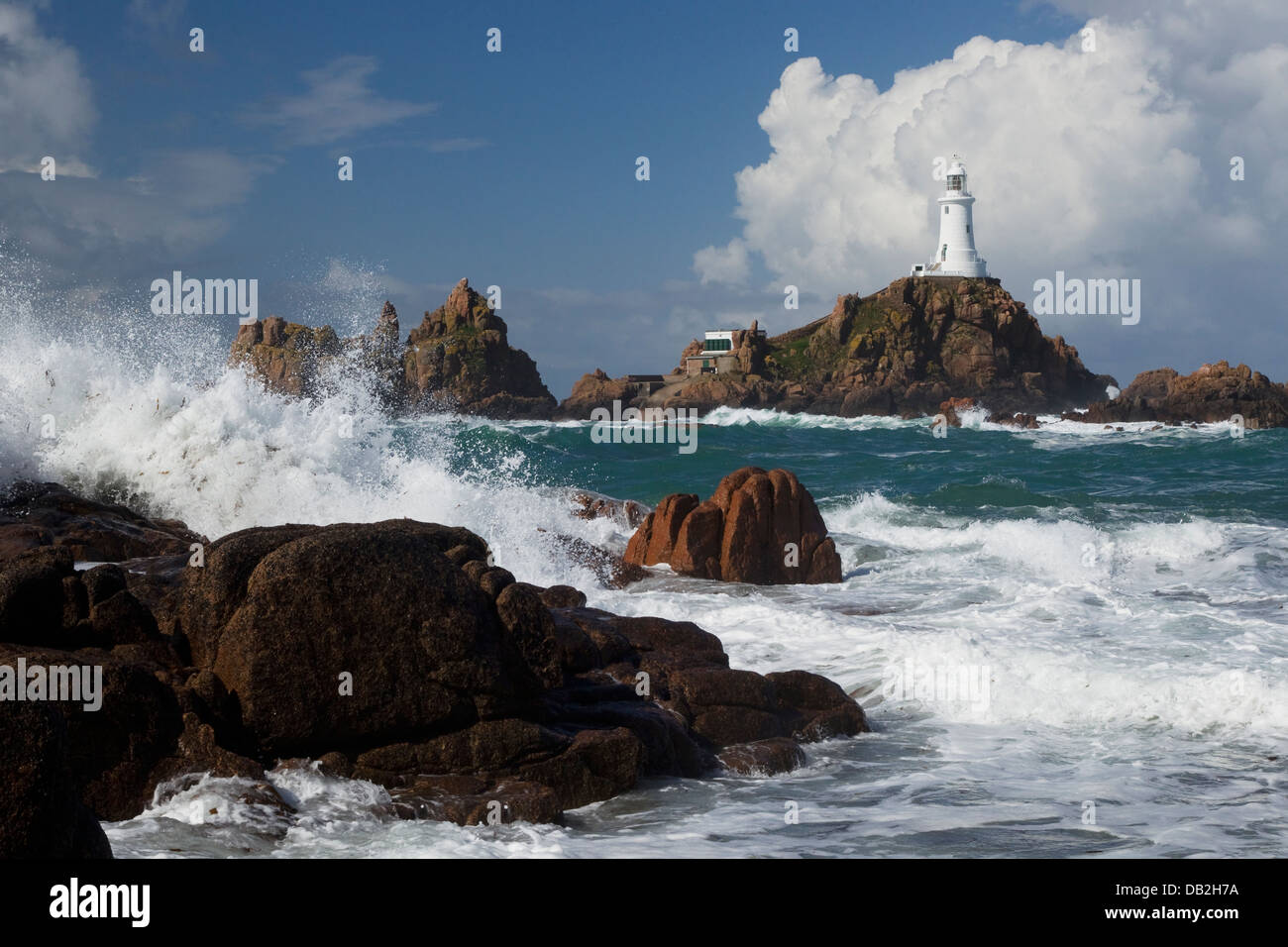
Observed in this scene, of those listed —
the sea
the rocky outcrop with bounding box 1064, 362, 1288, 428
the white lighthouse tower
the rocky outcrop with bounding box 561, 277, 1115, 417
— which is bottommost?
the sea

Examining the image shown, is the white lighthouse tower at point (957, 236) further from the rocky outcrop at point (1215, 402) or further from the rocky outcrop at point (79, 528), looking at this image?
the rocky outcrop at point (79, 528)

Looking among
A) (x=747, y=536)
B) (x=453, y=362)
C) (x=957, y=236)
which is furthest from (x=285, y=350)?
(x=747, y=536)

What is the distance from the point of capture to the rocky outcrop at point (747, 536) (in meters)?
14.9

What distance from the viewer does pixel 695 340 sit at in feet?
344

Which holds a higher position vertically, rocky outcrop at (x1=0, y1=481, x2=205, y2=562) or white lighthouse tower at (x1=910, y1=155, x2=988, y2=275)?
white lighthouse tower at (x1=910, y1=155, x2=988, y2=275)

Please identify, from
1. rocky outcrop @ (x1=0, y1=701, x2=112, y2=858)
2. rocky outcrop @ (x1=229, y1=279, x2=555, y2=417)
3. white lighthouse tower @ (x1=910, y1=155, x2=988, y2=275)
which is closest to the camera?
rocky outcrop @ (x1=0, y1=701, x2=112, y2=858)

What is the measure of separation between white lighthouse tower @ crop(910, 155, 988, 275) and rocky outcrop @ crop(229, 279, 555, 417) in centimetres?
3597

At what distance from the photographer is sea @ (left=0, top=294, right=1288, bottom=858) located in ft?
20.3

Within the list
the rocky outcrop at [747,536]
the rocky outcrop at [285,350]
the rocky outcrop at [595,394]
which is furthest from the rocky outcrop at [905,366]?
the rocky outcrop at [747,536]

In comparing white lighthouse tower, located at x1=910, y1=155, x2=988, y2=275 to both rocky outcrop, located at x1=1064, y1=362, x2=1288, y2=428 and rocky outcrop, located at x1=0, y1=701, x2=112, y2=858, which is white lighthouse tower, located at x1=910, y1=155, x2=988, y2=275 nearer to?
rocky outcrop, located at x1=1064, y1=362, x2=1288, y2=428

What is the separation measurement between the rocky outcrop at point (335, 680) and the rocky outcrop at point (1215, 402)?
58787 mm

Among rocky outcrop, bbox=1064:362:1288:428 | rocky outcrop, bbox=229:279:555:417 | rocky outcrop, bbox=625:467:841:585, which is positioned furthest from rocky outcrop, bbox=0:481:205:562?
rocky outcrop, bbox=229:279:555:417

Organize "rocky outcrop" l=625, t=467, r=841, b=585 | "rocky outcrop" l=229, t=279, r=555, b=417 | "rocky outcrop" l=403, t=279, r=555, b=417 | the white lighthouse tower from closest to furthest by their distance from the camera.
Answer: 1. "rocky outcrop" l=625, t=467, r=841, b=585
2. "rocky outcrop" l=229, t=279, r=555, b=417
3. "rocky outcrop" l=403, t=279, r=555, b=417
4. the white lighthouse tower
